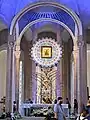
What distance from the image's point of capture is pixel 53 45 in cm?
2095

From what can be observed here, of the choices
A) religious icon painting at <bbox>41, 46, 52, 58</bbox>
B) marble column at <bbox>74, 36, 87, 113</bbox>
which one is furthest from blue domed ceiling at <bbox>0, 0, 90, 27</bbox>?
religious icon painting at <bbox>41, 46, 52, 58</bbox>

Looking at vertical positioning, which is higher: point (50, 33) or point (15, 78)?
point (50, 33)

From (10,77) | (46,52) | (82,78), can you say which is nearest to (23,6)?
(10,77)

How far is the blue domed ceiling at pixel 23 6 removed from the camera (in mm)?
17859

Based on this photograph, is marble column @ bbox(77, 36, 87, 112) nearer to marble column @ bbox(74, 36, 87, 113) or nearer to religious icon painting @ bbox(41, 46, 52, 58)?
marble column @ bbox(74, 36, 87, 113)

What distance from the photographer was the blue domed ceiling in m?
17.9

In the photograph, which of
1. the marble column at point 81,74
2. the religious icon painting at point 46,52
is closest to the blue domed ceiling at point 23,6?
the marble column at point 81,74

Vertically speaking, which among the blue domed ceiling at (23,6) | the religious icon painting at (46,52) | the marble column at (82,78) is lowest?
the marble column at (82,78)

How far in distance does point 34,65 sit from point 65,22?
4686 millimetres

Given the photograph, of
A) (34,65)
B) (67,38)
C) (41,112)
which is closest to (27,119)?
(41,112)

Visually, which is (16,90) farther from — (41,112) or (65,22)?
(65,22)

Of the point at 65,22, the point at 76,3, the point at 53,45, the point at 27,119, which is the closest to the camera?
the point at 27,119

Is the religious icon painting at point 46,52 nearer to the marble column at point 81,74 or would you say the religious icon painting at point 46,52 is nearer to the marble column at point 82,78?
the marble column at point 81,74

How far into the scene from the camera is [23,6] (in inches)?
722
